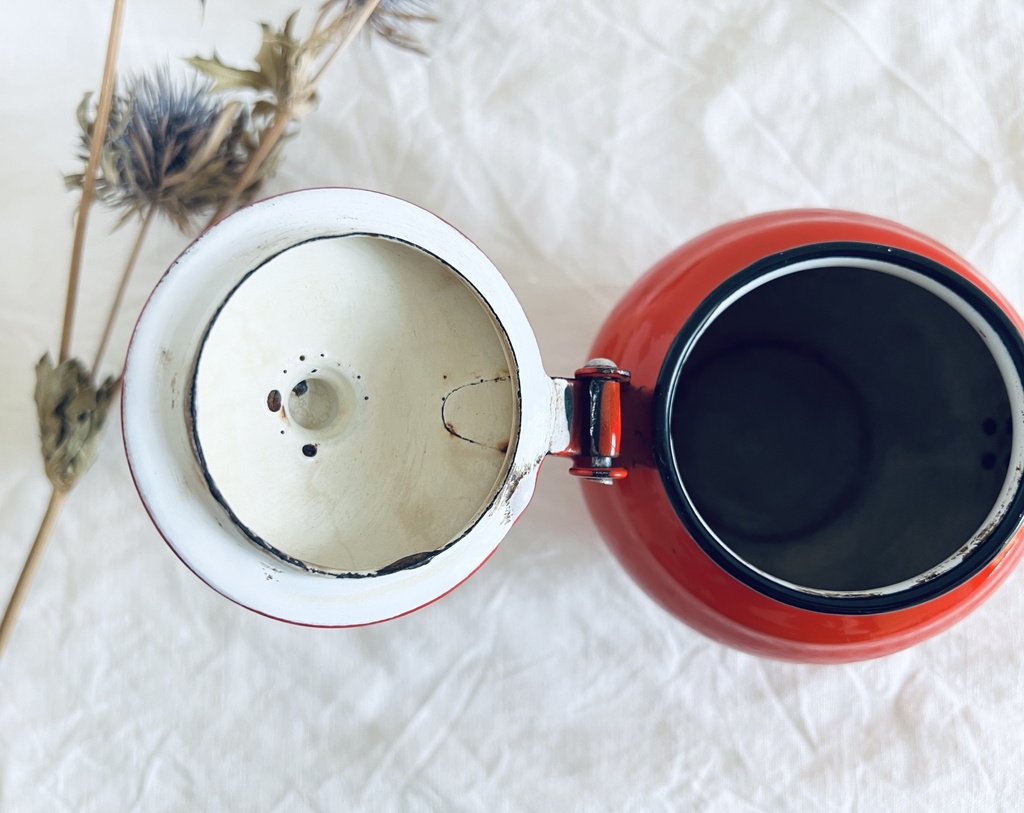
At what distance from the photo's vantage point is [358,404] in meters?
0.44

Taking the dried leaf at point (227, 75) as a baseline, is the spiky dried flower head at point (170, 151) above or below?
below

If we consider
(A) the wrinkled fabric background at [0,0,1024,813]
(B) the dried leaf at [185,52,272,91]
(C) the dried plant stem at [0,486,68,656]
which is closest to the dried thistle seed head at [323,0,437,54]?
(A) the wrinkled fabric background at [0,0,1024,813]

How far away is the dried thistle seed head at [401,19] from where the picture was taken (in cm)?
59

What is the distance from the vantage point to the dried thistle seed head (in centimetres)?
59

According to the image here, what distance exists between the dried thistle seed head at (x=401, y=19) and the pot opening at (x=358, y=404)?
0.27 meters

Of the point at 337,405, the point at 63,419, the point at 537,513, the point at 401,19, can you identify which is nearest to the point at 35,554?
the point at 63,419

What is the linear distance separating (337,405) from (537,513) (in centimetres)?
22

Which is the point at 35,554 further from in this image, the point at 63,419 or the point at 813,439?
the point at 813,439

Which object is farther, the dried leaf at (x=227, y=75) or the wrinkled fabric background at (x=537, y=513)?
the wrinkled fabric background at (x=537, y=513)

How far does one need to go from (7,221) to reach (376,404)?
13.8 inches

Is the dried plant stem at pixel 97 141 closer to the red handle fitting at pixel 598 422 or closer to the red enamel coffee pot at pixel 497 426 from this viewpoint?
the red enamel coffee pot at pixel 497 426

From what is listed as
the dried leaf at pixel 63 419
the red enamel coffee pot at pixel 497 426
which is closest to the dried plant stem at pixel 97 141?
the dried leaf at pixel 63 419

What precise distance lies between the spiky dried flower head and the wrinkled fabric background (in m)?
0.07

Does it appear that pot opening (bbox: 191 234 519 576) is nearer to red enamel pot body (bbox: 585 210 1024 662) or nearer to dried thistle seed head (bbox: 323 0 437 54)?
red enamel pot body (bbox: 585 210 1024 662)
